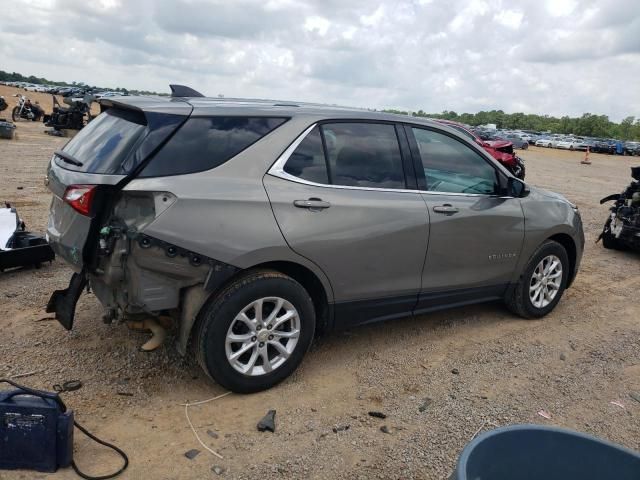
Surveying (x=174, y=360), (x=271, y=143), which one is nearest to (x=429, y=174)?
(x=271, y=143)

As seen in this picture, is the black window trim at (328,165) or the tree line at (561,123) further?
the tree line at (561,123)

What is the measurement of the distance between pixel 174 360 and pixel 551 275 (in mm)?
3541

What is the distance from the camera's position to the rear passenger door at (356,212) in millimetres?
3629

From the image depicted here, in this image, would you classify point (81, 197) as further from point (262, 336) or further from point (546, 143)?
point (546, 143)

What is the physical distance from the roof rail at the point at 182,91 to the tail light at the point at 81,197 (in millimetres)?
1194

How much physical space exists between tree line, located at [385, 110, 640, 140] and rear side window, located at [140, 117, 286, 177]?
3729 inches

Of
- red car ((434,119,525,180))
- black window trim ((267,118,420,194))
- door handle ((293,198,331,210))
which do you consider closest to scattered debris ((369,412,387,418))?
door handle ((293,198,331,210))

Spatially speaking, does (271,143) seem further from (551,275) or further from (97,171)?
(551,275)

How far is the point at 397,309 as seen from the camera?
4.27m

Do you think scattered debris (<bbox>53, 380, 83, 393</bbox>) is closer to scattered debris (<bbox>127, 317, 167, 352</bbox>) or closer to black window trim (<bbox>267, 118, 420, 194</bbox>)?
scattered debris (<bbox>127, 317, 167, 352</bbox>)

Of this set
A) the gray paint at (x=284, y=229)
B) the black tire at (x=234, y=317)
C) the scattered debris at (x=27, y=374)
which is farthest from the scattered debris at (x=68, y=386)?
the black tire at (x=234, y=317)

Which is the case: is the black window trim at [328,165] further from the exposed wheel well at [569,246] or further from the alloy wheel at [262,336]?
the exposed wheel well at [569,246]

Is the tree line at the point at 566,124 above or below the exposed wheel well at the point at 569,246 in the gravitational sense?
above

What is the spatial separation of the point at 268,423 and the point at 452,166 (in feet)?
8.26
